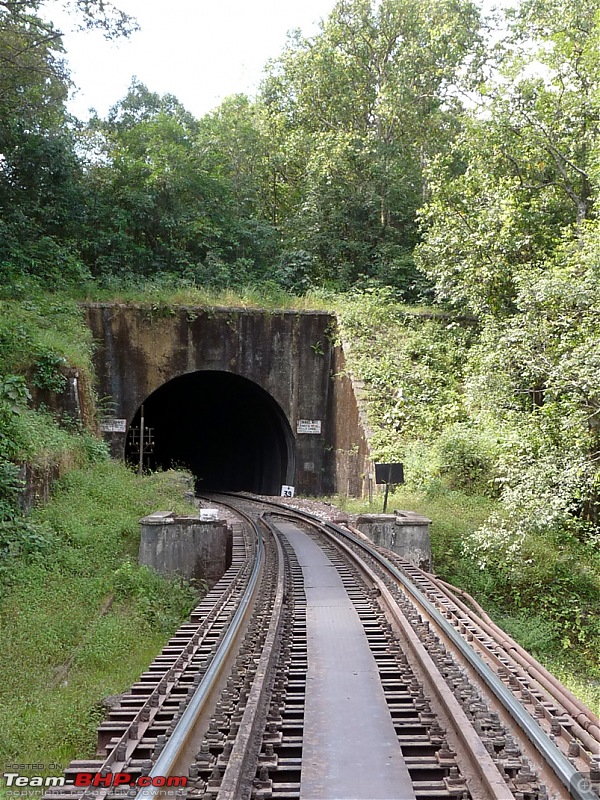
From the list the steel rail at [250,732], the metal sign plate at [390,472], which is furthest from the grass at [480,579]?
the steel rail at [250,732]

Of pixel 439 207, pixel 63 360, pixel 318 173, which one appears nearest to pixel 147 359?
pixel 63 360

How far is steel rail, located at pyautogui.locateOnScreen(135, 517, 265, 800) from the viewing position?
2.88 metres

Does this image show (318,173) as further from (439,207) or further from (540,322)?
(540,322)

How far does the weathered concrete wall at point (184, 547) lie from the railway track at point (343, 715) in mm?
2591

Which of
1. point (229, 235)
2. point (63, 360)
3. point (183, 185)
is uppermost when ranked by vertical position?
point (183, 185)

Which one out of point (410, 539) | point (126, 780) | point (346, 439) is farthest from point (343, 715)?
point (346, 439)

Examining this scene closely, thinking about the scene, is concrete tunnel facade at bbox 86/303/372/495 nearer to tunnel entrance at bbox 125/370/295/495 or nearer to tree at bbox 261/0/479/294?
tunnel entrance at bbox 125/370/295/495

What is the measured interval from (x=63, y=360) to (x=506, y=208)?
9.71 meters

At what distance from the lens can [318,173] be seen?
22141mm

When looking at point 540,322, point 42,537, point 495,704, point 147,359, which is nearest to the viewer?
point 495,704

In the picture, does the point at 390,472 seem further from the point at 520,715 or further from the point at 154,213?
the point at 154,213

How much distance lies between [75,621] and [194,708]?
377cm

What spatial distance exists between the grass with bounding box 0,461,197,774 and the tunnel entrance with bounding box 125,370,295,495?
7.59 metres

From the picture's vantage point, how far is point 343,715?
374 cm
